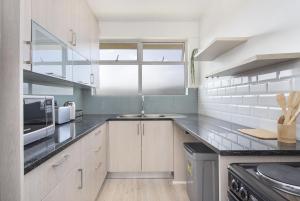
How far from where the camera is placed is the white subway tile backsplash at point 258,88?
6.38 feet

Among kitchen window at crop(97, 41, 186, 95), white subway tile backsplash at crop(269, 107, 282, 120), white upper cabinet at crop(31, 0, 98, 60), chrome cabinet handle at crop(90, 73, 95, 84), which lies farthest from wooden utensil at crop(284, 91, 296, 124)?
kitchen window at crop(97, 41, 186, 95)

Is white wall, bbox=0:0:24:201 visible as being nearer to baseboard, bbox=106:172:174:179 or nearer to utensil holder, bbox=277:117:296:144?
utensil holder, bbox=277:117:296:144

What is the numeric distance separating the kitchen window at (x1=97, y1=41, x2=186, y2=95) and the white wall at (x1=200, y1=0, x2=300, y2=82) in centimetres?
104

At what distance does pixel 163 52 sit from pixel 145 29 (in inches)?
20.2

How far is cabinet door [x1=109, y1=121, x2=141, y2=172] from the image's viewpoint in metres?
3.38

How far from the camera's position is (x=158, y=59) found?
4.20 meters

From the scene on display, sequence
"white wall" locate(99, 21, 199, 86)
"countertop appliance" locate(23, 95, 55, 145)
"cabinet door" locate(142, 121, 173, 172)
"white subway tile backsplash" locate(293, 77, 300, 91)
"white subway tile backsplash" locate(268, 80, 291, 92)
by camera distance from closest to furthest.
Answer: "countertop appliance" locate(23, 95, 55, 145) < "white subway tile backsplash" locate(293, 77, 300, 91) < "white subway tile backsplash" locate(268, 80, 291, 92) < "cabinet door" locate(142, 121, 173, 172) < "white wall" locate(99, 21, 199, 86)

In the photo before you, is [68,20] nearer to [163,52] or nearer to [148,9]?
[148,9]

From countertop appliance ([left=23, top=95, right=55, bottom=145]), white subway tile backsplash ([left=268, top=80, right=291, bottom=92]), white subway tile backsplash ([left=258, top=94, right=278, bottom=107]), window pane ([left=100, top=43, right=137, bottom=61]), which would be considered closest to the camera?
countertop appliance ([left=23, top=95, right=55, bottom=145])

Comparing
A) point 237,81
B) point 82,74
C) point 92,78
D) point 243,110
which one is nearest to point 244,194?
point 243,110

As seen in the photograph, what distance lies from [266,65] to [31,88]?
2.07m

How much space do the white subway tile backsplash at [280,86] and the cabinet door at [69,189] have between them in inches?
61.6

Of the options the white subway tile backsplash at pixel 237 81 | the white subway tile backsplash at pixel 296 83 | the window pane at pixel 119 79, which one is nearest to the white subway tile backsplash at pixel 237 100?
the white subway tile backsplash at pixel 237 81

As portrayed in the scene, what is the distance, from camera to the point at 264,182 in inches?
35.2
